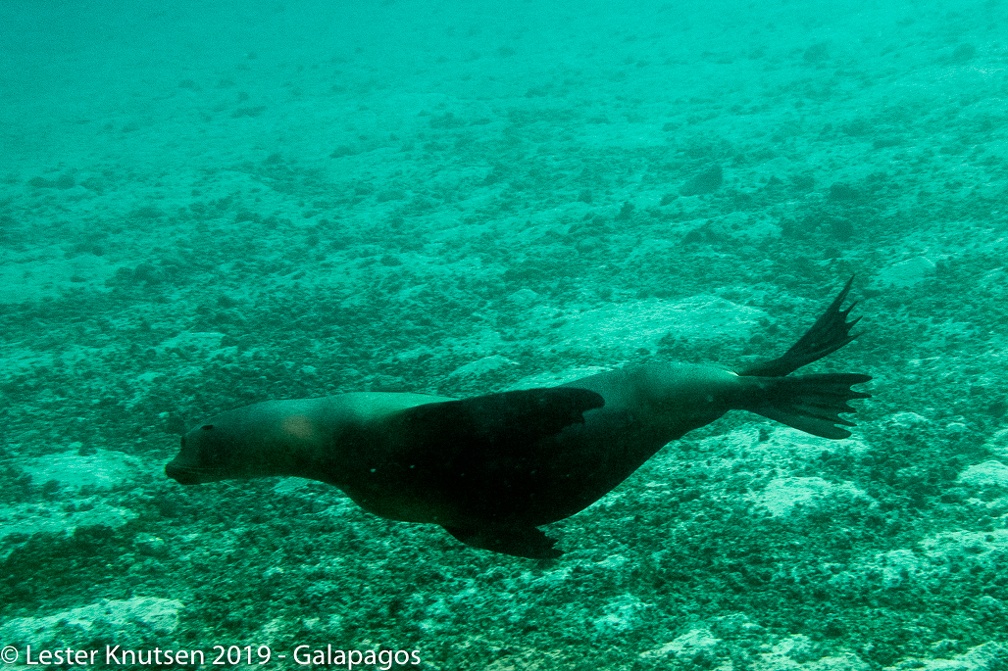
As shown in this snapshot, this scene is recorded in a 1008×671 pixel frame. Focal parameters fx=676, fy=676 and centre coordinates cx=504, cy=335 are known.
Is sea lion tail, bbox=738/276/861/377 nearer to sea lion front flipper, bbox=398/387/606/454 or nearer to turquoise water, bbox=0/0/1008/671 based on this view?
turquoise water, bbox=0/0/1008/671

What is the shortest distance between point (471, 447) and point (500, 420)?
14 centimetres

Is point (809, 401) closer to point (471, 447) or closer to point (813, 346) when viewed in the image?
point (813, 346)

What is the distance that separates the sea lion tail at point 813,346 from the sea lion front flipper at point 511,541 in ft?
4.17

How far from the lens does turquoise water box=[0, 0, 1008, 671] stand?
282cm

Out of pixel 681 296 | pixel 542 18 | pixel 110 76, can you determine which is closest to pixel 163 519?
pixel 681 296

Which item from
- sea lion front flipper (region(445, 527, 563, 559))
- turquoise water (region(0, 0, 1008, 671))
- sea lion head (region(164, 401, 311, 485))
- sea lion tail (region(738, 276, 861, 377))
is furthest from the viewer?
sea lion tail (region(738, 276, 861, 377))

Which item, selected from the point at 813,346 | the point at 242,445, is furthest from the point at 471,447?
the point at 813,346

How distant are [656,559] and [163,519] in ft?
8.77

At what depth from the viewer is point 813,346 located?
3.22 meters

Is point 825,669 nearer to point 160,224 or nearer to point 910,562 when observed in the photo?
point 910,562

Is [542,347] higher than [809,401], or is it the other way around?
[809,401]

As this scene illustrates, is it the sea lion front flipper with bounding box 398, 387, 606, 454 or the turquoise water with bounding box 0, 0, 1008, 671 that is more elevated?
the sea lion front flipper with bounding box 398, 387, 606, 454

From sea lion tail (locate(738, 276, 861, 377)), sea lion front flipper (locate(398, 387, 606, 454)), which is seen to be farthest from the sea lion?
sea lion tail (locate(738, 276, 861, 377))

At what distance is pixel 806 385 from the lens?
3049 mm
